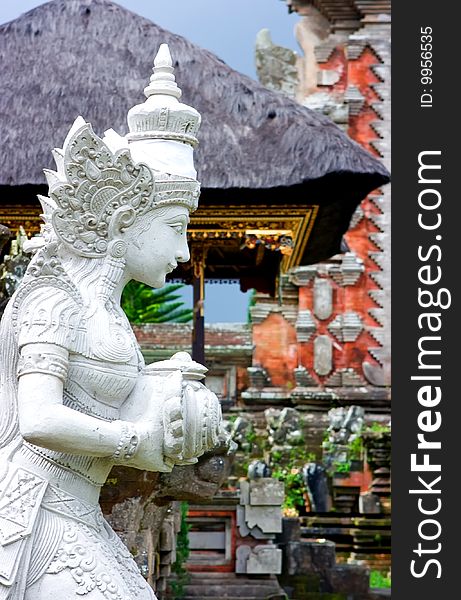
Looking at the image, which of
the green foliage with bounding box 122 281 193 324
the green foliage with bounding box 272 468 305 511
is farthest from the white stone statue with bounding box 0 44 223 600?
the green foliage with bounding box 122 281 193 324

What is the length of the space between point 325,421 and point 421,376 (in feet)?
29.8

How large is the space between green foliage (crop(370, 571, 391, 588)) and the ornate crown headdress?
8983 millimetres

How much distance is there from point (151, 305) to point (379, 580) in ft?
40.7

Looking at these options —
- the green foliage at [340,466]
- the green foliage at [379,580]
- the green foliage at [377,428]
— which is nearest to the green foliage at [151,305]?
the green foliage at [377,428]

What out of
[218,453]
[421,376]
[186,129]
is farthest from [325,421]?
[186,129]

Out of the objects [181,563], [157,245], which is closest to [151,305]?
[181,563]

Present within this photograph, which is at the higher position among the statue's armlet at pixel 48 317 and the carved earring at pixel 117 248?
the carved earring at pixel 117 248

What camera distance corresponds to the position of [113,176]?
387 centimetres

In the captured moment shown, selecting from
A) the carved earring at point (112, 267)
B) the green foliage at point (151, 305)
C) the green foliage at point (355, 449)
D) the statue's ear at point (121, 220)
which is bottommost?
the carved earring at point (112, 267)

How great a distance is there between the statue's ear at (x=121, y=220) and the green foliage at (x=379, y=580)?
903cm

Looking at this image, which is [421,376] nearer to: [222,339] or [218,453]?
[218,453]

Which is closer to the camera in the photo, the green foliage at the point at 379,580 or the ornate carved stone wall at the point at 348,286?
the green foliage at the point at 379,580

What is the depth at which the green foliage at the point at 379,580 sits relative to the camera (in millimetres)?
12586

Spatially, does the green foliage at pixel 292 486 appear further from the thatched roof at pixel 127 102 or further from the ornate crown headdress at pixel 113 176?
the ornate crown headdress at pixel 113 176
